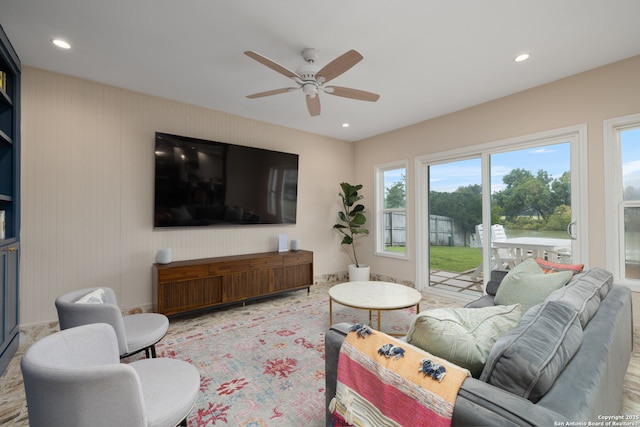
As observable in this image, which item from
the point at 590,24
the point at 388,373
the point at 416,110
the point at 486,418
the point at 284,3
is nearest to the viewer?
the point at 486,418

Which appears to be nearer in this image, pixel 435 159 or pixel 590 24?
pixel 590 24

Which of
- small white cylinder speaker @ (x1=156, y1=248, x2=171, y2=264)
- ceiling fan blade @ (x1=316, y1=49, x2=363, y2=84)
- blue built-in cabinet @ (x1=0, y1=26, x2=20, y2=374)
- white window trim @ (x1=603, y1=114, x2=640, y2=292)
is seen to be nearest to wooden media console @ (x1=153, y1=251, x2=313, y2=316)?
small white cylinder speaker @ (x1=156, y1=248, x2=171, y2=264)

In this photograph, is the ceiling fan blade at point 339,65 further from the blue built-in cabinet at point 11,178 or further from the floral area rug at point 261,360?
the blue built-in cabinet at point 11,178

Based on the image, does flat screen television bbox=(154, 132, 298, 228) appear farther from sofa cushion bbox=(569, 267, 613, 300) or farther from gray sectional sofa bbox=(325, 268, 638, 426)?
sofa cushion bbox=(569, 267, 613, 300)

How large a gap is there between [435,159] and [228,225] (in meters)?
3.24

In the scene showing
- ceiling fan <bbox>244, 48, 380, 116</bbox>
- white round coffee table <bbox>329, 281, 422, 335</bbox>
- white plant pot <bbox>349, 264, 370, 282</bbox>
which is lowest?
white plant pot <bbox>349, 264, 370, 282</bbox>

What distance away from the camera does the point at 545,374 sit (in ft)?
2.74

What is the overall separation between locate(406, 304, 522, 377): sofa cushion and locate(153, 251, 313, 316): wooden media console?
Result: 111 inches

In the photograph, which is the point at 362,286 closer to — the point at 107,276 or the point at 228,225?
the point at 228,225

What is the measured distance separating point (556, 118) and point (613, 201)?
1.03 m

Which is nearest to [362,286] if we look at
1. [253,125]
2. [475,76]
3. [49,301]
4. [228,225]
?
[228,225]

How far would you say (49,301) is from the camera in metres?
2.79

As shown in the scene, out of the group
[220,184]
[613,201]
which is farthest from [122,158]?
[613,201]

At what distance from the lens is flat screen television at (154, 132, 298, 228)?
11.0 feet
